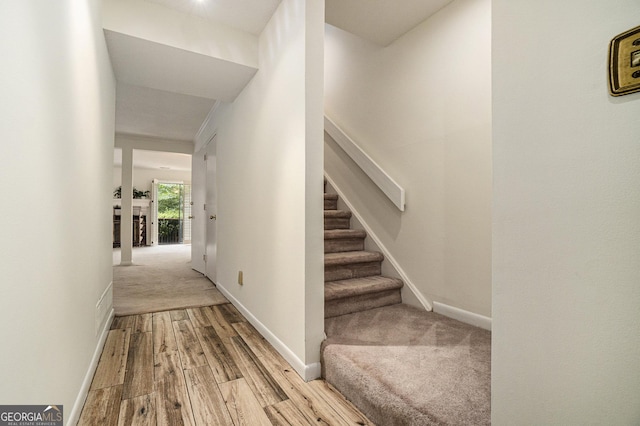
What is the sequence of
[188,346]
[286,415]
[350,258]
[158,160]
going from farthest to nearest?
[158,160] < [350,258] < [188,346] < [286,415]

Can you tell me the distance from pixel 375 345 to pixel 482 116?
1.52 meters

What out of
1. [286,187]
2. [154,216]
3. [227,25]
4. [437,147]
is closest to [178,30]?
[227,25]

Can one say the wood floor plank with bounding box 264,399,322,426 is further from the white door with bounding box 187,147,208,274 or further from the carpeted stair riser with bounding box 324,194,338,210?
the white door with bounding box 187,147,208,274

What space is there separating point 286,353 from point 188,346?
0.73 metres

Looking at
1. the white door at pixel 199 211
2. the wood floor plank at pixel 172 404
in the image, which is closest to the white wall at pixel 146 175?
the white door at pixel 199 211

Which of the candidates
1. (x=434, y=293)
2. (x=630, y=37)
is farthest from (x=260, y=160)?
(x=630, y=37)

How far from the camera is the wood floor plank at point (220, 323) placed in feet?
7.02

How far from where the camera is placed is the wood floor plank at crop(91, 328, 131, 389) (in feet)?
5.00

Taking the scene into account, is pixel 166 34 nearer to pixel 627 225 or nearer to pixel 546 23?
pixel 546 23

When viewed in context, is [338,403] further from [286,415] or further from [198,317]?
[198,317]

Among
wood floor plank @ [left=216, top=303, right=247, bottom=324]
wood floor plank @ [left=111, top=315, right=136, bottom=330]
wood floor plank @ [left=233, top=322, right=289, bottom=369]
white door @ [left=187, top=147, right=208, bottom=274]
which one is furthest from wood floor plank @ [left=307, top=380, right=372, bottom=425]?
white door @ [left=187, top=147, right=208, bottom=274]

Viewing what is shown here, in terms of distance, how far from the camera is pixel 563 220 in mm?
653

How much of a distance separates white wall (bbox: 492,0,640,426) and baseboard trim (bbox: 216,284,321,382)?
3.16 feet

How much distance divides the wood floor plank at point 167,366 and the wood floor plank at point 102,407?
188 mm
